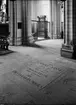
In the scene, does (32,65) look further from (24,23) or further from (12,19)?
(24,23)

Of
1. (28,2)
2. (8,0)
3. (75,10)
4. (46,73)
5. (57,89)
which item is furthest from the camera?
(28,2)

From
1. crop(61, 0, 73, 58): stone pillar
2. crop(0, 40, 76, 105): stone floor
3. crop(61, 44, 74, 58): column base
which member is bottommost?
crop(0, 40, 76, 105): stone floor

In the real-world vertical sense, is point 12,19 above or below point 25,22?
above

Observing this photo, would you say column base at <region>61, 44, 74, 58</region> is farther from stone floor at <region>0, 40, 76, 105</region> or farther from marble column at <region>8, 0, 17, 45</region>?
marble column at <region>8, 0, 17, 45</region>

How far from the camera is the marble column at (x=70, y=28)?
5.40 meters

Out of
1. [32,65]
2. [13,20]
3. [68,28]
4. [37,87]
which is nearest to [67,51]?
[68,28]

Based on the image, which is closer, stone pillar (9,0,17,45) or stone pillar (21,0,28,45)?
stone pillar (9,0,17,45)

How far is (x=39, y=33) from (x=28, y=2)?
20.1 ft

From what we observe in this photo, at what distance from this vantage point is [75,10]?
5.35 m

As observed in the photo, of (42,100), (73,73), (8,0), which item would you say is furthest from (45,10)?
(42,100)

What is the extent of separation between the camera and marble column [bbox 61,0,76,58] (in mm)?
5405

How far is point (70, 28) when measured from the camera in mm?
5562

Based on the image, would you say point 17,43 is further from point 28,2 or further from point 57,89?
point 57,89

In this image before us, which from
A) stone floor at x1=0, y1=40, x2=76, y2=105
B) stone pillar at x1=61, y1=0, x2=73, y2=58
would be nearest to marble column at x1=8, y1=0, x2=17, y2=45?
stone pillar at x1=61, y1=0, x2=73, y2=58
